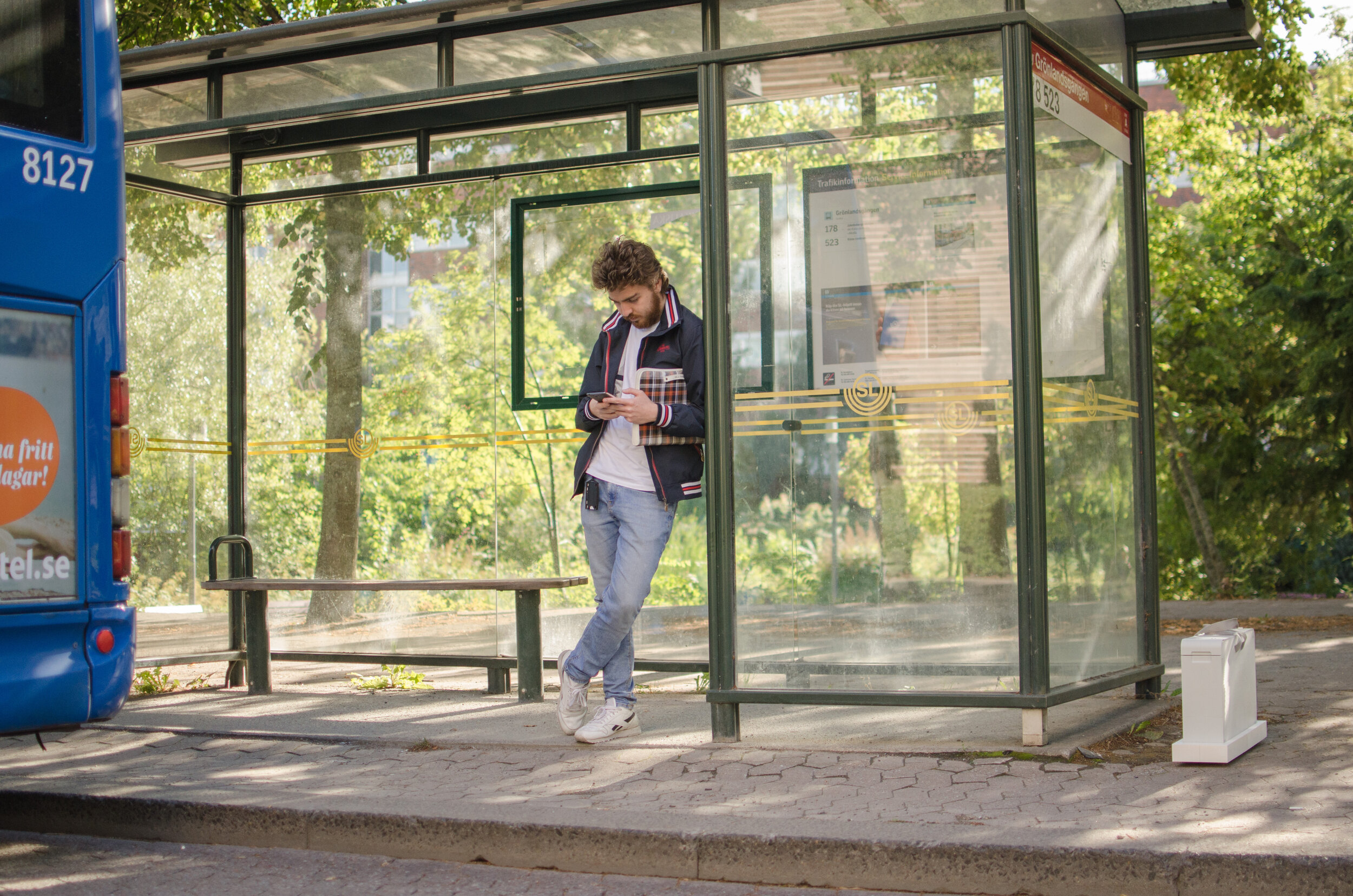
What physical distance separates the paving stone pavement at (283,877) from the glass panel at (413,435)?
10.9 feet

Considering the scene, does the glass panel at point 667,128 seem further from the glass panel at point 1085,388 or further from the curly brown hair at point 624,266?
the glass panel at point 1085,388

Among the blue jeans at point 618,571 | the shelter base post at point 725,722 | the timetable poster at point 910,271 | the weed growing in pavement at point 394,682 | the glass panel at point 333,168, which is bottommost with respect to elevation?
the weed growing in pavement at point 394,682

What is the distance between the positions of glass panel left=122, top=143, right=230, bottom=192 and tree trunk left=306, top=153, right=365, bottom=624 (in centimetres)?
86

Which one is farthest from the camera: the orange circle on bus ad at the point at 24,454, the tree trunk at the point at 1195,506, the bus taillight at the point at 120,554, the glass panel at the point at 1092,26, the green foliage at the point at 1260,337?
the tree trunk at the point at 1195,506

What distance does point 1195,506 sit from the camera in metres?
19.7

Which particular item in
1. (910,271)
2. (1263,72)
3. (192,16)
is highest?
(192,16)

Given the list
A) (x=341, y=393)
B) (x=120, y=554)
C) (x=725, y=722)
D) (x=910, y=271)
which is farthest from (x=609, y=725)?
(x=341, y=393)

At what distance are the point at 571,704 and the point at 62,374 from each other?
2.51m

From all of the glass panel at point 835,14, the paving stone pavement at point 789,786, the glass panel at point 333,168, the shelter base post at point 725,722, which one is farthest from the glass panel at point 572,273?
the paving stone pavement at point 789,786

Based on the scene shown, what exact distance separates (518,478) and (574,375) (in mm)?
723

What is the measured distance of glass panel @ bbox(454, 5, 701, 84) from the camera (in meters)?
6.84

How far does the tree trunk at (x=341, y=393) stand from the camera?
321 inches

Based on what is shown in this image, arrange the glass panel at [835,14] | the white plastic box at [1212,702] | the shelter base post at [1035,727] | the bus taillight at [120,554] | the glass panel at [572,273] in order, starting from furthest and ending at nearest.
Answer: the glass panel at [572,273] → the glass panel at [835,14] → the shelter base post at [1035,727] → the white plastic box at [1212,702] → the bus taillight at [120,554]

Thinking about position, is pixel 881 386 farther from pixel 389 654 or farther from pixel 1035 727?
pixel 389 654
